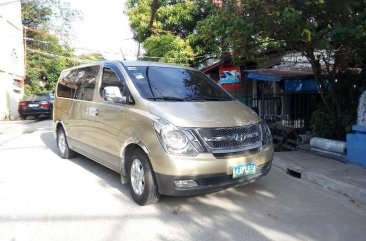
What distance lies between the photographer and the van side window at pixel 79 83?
257 inches

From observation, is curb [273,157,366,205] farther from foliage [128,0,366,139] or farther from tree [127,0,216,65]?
tree [127,0,216,65]

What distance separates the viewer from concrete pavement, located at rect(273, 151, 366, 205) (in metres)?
5.38

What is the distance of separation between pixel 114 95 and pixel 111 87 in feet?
0.46

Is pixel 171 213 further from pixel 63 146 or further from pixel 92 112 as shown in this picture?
pixel 63 146

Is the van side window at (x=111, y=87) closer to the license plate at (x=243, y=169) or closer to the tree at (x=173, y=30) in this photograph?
the license plate at (x=243, y=169)

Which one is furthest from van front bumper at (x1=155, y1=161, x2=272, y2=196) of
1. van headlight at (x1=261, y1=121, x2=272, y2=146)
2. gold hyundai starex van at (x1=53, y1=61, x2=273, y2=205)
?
van headlight at (x1=261, y1=121, x2=272, y2=146)

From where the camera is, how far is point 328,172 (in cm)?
620

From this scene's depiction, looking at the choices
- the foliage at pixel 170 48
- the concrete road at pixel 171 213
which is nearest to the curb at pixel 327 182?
the concrete road at pixel 171 213

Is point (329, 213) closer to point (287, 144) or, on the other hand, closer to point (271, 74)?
point (287, 144)

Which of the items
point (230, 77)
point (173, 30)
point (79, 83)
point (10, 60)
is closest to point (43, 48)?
point (10, 60)

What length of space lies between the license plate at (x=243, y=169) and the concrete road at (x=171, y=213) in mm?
455

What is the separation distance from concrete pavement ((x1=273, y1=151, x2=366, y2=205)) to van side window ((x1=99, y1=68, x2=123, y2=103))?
3291mm

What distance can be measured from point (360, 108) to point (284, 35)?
191cm

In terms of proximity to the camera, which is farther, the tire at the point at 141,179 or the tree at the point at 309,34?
the tree at the point at 309,34
